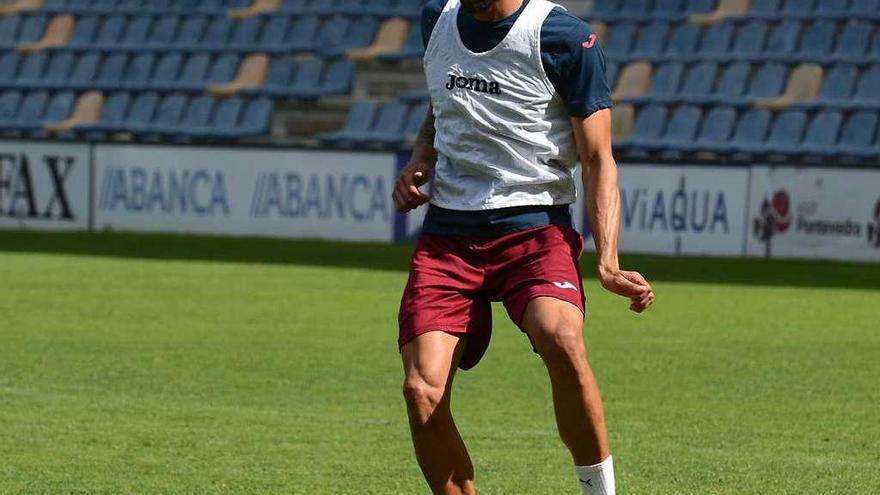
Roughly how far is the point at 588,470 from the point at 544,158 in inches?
40.6

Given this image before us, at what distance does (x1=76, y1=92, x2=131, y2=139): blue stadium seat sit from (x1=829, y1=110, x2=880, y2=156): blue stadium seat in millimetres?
11377

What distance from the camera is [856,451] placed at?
8578 mm

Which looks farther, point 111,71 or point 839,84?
point 111,71

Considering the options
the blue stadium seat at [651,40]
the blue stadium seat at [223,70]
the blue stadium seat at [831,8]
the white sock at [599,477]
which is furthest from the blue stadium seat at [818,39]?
the white sock at [599,477]

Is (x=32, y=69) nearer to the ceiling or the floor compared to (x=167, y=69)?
nearer to the floor

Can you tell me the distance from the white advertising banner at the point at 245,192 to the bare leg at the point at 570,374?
18.0 metres

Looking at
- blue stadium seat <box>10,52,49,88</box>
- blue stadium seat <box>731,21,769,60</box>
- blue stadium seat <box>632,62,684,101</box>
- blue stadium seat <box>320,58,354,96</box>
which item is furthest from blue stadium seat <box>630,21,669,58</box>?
blue stadium seat <box>10,52,49,88</box>

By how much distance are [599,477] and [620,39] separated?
21.9 meters

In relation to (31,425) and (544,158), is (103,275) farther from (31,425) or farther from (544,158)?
(544,158)

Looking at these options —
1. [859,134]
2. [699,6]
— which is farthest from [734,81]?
[859,134]

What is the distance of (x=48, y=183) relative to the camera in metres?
25.6

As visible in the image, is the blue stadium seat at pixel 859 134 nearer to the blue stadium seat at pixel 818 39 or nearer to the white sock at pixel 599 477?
the blue stadium seat at pixel 818 39

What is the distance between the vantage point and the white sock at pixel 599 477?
5.93 meters

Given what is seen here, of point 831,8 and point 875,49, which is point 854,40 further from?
point 831,8
